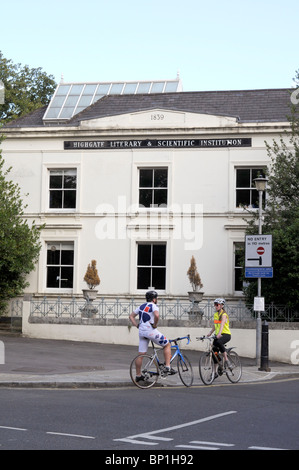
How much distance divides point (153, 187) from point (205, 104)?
4916mm

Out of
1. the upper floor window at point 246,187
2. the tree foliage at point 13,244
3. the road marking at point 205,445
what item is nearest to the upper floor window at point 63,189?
the tree foliage at point 13,244

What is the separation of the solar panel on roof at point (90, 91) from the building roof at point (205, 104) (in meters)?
1.39

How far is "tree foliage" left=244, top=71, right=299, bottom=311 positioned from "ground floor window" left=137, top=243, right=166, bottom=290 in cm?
405

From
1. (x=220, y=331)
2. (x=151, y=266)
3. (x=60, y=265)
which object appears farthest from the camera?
(x=60, y=265)

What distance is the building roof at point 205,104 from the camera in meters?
29.6

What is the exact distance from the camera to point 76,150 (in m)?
29.3

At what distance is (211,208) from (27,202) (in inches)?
301

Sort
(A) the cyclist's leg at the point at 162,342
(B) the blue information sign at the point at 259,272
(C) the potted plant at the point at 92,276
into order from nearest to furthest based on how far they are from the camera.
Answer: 1. (A) the cyclist's leg at the point at 162,342
2. (B) the blue information sign at the point at 259,272
3. (C) the potted plant at the point at 92,276

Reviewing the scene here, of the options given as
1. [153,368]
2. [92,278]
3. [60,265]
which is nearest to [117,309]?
[92,278]

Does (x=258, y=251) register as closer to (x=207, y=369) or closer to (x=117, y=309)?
(x=207, y=369)

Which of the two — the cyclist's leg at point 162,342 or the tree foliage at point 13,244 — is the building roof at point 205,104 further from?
the cyclist's leg at point 162,342

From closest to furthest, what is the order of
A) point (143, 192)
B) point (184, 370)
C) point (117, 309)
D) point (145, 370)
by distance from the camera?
point (145, 370), point (184, 370), point (117, 309), point (143, 192)

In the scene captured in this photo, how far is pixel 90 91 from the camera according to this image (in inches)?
1406
